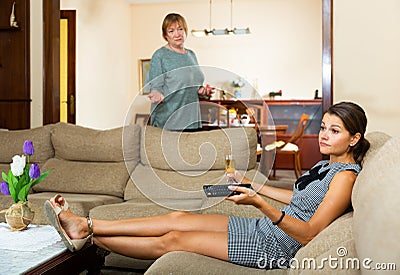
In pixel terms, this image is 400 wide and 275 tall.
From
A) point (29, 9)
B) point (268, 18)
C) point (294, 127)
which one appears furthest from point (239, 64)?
point (29, 9)

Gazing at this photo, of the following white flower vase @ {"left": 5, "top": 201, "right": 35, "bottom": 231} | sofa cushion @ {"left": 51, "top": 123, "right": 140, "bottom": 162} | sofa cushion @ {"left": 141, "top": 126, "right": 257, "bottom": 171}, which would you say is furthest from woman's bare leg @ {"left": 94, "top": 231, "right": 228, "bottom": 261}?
sofa cushion @ {"left": 51, "top": 123, "right": 140, "bottom": 162}

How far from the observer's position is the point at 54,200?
2.26 metres

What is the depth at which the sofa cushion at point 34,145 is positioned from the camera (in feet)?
12.7

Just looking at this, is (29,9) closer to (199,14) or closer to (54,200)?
(54,200)

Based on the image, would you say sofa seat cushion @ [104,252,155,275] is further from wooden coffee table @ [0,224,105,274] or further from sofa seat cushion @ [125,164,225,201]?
wooden coffee table @ [0,224,105,274]

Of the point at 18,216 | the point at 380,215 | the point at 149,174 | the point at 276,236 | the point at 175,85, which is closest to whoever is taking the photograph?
the point at 380,215

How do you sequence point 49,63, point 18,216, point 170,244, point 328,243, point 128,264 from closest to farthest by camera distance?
point 328,243
point 170,244
point 18,216
point 128,264
point 49,63

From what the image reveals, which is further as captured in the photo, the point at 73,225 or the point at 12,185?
the point at 12,185

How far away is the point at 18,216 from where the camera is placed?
245cm

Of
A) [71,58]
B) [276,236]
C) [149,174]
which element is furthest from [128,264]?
[71,58]

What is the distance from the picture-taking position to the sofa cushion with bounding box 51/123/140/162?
3.74 metres

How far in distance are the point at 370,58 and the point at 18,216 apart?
250 centimetres

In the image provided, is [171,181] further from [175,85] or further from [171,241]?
[171,241]

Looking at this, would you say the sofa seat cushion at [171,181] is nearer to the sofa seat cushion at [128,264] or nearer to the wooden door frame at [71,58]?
the sofa seat cushion at [128,264]
